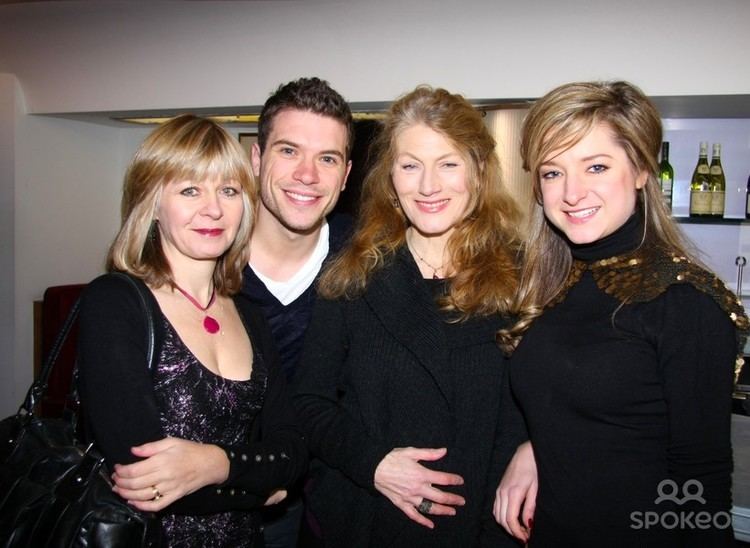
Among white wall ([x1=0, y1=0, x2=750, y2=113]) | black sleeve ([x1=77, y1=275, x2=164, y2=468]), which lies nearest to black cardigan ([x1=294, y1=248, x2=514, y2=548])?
black sleeve ([x1=77, y1=275, x2=164, y2=468])

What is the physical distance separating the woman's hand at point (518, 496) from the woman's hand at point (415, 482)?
0.10 m

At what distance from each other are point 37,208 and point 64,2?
4.36 feet

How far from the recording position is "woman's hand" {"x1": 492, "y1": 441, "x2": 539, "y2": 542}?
1.56 metres

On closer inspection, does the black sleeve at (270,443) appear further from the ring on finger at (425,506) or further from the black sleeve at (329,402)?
the ring on finger at (425,506)

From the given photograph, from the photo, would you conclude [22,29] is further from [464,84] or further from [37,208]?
[464,84]

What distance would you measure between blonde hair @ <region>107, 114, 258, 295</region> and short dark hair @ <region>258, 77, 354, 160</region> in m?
0.55

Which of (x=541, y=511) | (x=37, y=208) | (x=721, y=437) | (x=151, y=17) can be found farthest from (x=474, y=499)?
(x=37, y=208)

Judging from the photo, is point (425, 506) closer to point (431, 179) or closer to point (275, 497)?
point (275, 497)

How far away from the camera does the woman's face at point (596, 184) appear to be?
145cm

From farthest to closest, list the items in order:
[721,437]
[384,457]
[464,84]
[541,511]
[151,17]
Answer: [151,17]
[464,84]
[384,457]
[541,511]
[721,437]

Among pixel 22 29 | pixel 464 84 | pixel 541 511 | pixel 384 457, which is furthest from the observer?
pixel 22 29

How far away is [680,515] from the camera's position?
1.30m

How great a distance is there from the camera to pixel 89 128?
470 centimetres

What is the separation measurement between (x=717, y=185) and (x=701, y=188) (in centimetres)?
9
